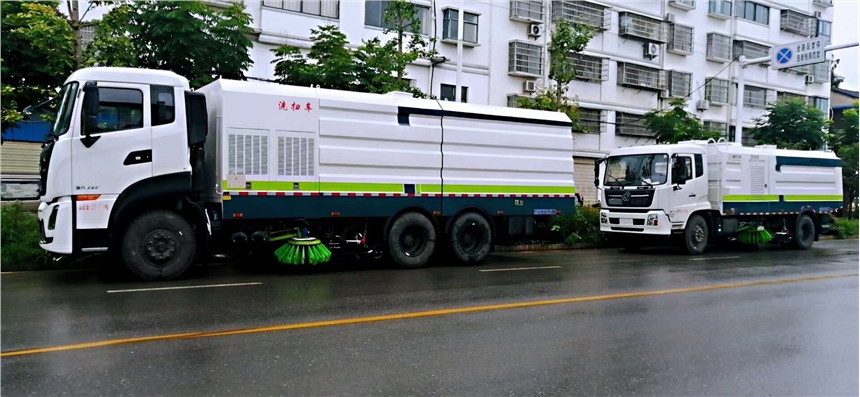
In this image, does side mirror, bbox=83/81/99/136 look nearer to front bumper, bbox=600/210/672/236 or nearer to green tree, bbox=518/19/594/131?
front bumper, bbox=600/210/672/236

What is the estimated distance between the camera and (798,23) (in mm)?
33875

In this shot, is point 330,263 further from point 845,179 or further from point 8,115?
point 845,179

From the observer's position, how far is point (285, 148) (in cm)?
1044

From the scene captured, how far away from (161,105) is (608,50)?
21.1m

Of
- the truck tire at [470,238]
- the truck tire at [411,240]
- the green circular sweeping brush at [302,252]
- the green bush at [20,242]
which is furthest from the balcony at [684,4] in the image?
the green bush at [20,242]

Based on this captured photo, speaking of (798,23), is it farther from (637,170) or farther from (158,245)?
(158,245)

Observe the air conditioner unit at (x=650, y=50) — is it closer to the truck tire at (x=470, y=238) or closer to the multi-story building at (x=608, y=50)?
the multi-story building at (x=608, y=50)

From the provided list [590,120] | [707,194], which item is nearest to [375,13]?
[590,120]

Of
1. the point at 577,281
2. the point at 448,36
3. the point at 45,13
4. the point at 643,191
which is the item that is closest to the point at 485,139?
the point at 577,281

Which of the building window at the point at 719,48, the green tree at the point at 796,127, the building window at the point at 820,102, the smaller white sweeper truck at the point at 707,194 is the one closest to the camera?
the smaller white sweeper truck at the point at 707,194

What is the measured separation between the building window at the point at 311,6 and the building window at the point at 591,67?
9705 millimetres

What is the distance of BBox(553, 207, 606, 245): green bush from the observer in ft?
56.7

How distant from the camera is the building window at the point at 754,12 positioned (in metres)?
31.5

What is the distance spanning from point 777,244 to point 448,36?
12.1m
